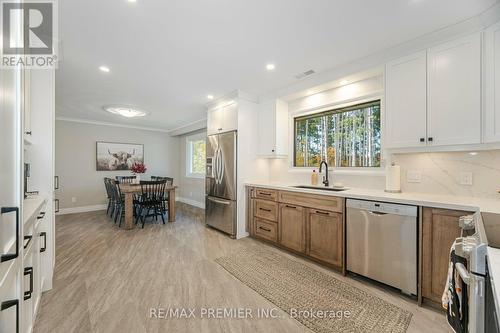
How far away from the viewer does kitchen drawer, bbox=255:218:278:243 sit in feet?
10.8

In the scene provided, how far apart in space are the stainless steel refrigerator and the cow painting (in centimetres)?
351

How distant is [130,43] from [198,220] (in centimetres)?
368

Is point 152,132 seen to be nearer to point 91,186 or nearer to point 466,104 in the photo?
point 91,186

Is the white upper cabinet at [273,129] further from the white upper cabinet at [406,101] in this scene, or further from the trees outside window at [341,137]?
the white upper cabinet at [406,101]

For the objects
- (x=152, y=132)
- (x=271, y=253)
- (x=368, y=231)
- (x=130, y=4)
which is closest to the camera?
(x=130, y=4)

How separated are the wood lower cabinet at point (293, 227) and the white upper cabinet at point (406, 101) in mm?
1366

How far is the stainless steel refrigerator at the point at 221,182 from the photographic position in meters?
3.74

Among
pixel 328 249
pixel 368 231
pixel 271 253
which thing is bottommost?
pixel 271 253

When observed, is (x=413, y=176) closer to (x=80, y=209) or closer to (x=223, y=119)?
(x=223, y=119)

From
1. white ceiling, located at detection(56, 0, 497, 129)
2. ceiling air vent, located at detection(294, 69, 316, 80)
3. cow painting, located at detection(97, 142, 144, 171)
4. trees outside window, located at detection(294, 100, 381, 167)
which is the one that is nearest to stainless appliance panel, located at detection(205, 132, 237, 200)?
white ceiling, located at detection(56, 0, 497, 129)

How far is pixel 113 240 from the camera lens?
356cm

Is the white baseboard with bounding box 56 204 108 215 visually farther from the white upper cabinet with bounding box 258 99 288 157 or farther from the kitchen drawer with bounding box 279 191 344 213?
the kitchen drawer with bounding box 279 191 344 213

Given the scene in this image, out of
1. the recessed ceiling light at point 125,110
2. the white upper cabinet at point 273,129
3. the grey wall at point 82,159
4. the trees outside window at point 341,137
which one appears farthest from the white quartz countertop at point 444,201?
the grey wall at point 82,159

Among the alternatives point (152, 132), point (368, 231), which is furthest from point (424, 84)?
point (152, 132)
